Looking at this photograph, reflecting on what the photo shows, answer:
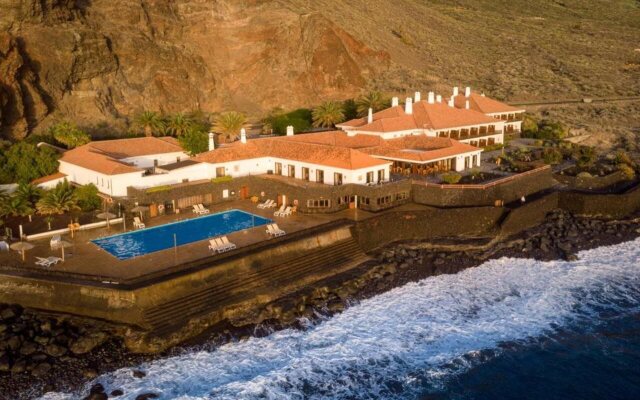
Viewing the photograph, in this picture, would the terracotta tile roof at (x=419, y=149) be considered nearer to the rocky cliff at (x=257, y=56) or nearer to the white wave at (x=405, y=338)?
the white wave at (x=405, y=338)

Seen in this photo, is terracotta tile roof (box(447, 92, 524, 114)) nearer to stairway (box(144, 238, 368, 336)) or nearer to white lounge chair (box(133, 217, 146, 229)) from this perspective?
stairway (box(144, 238, 368, 336))

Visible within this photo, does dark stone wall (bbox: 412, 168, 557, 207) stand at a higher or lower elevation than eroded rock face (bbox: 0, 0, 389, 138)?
lower

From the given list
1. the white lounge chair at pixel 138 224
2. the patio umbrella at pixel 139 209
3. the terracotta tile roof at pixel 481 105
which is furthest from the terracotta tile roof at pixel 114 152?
the terracotta tile roof at pixel 481 105

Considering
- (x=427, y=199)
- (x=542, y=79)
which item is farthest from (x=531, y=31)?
(x=427, y=199)

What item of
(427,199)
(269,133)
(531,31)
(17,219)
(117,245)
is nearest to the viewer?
(117,245)

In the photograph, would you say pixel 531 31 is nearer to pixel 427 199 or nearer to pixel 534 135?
pixel 534 135

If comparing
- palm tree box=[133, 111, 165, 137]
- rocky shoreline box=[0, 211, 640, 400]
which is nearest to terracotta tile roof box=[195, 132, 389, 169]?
rocky shoreline box=[0, 211, 640, 400]
